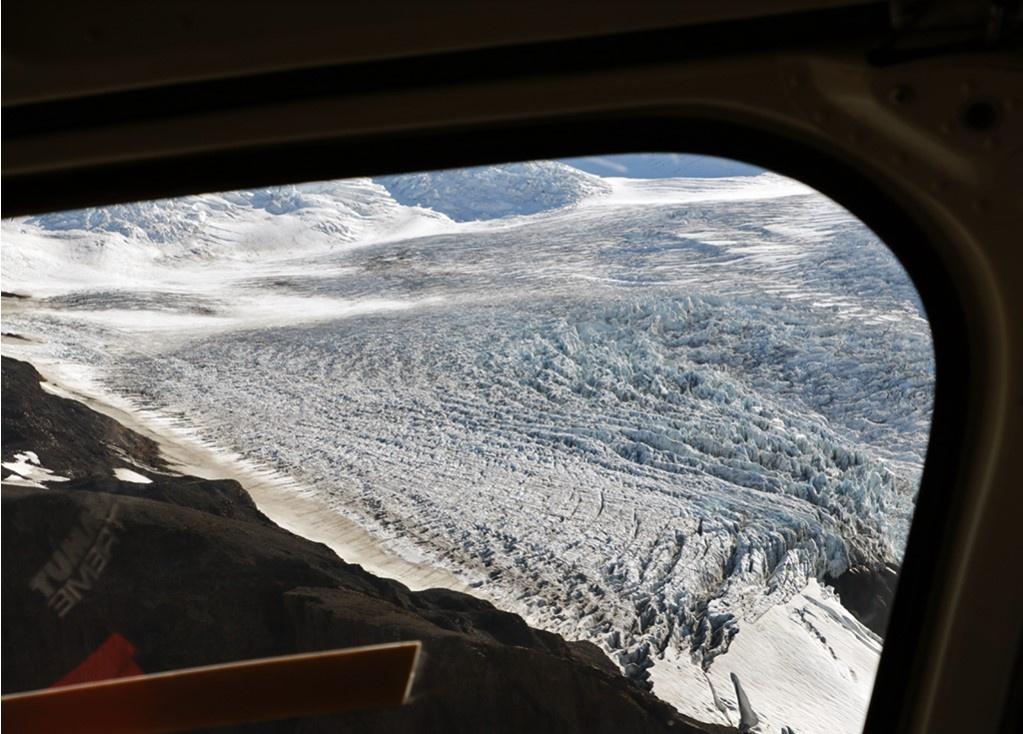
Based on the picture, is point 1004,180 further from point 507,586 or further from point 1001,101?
point 507,586

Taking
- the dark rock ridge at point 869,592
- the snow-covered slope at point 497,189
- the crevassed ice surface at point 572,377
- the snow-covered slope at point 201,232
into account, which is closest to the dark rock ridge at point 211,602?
the crevassed ice surface at point 572,377

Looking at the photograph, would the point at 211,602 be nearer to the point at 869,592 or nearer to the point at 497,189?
the point at 497,189

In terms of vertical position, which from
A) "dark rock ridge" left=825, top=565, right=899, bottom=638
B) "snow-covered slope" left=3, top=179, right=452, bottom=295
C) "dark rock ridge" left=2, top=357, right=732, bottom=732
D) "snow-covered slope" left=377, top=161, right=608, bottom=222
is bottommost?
"dark rock ridge" left=2, top=357, right=732, bottom=732

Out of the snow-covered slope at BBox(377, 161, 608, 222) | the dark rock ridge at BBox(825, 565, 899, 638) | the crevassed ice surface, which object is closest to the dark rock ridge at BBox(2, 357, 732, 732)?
the crevassed ice surface

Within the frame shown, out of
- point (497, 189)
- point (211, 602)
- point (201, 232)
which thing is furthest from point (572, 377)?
point (211, 602)

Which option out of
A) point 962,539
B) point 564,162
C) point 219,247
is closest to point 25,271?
point 219,247

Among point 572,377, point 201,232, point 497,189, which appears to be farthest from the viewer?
point 572,377

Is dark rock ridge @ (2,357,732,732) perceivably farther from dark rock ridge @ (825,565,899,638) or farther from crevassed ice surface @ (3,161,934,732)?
dark rock ridge @ (825,565,899,638)

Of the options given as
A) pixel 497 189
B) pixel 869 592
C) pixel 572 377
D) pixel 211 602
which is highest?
pixel 497 189
